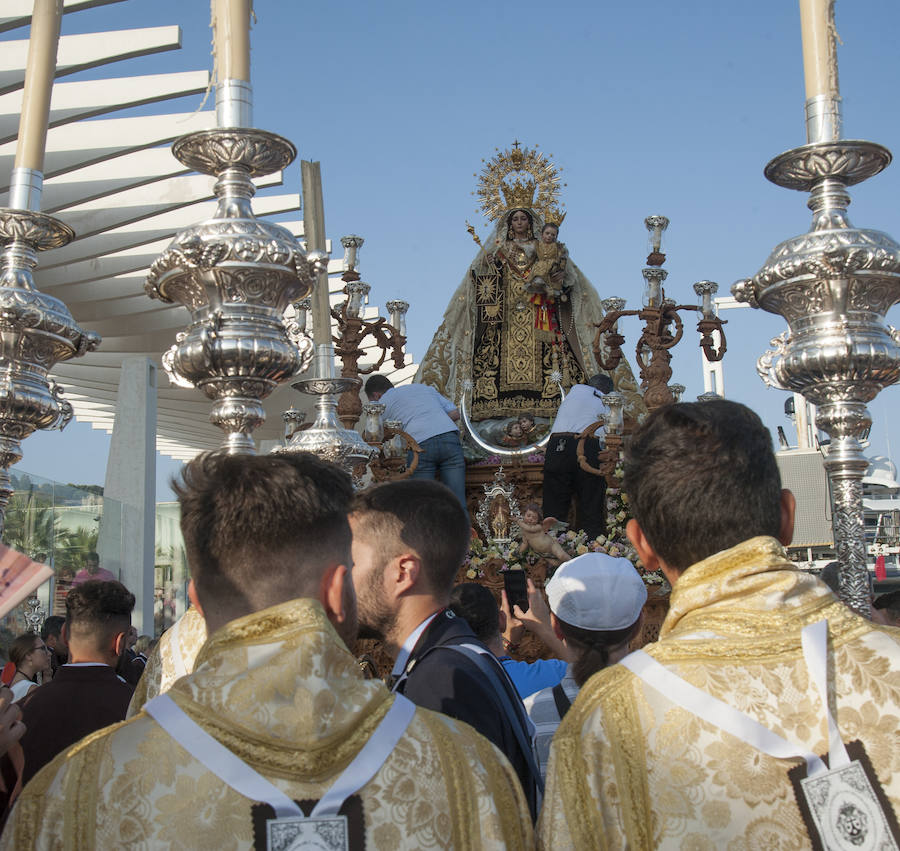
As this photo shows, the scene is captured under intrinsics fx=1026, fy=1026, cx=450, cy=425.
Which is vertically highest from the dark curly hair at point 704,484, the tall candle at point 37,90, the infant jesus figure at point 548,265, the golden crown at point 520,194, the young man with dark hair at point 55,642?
the golden crown at point 520,194

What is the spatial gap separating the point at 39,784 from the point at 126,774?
15 cm

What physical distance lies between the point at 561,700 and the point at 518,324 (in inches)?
407

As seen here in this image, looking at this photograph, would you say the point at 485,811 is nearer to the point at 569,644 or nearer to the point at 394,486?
the point at 394,486

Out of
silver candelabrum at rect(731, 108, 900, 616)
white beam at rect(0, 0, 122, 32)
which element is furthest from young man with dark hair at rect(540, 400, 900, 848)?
white beam at rect(0, 0, 122, 32)

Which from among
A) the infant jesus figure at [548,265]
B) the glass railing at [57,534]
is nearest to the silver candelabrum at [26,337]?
the glass railing at [57,534]

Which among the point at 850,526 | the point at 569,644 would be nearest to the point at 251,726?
the point at 569,644

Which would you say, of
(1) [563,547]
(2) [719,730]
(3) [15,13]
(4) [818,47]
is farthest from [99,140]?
(2) [719,730]

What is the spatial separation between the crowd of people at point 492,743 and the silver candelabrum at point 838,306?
4.77 ft

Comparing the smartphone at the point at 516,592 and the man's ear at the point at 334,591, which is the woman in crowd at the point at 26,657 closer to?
the smartphone at the point at 516,592

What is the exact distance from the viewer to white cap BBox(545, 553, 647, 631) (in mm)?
3088

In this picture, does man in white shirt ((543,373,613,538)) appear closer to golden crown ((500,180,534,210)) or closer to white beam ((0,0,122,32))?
golden crown ((500,180,534,210))

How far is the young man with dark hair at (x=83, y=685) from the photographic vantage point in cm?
377

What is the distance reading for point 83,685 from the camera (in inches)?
154

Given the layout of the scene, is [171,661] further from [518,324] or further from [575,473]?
[518,324]
